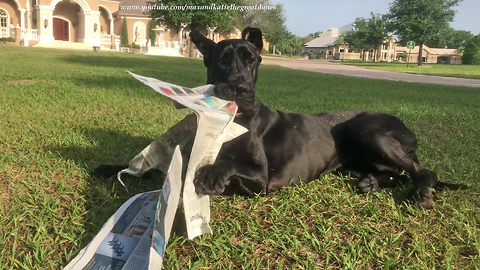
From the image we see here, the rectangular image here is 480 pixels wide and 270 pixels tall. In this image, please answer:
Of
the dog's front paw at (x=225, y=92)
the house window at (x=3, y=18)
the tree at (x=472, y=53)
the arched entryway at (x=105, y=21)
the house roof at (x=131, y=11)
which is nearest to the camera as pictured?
the dog's front paw at (x=225, y=92)

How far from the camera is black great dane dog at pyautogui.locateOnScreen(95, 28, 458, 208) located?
111 inches

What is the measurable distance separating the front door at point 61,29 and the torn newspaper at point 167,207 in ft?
162

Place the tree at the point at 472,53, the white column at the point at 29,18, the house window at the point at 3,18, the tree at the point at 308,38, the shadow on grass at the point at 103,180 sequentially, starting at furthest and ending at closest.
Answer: the tree at the point at 308,38
the tree at the point at 472,53
the white column at the point at 29,18
the house window at the point at 3,18
the shadow on grass at the point at 103,180

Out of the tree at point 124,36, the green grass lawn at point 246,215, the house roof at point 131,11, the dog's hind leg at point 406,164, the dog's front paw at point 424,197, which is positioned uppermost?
the house roof at point 131,11

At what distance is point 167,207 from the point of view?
184cm

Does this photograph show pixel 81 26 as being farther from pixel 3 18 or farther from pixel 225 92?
pixel 225 92

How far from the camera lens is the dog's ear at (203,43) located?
11.1 feet

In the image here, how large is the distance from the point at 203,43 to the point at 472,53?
2938 inches

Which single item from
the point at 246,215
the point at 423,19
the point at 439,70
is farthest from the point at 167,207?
the point at 423,19

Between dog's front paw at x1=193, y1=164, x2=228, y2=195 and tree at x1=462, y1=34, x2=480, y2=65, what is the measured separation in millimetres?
72824

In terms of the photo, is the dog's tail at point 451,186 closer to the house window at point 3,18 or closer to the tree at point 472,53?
the house window at point 3,18

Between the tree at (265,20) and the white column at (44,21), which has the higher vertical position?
the tree at (265,20)

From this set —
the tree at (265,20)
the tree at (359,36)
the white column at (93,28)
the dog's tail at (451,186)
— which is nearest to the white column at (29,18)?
the white column at (93,28)

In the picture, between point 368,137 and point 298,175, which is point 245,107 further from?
point 368,137
